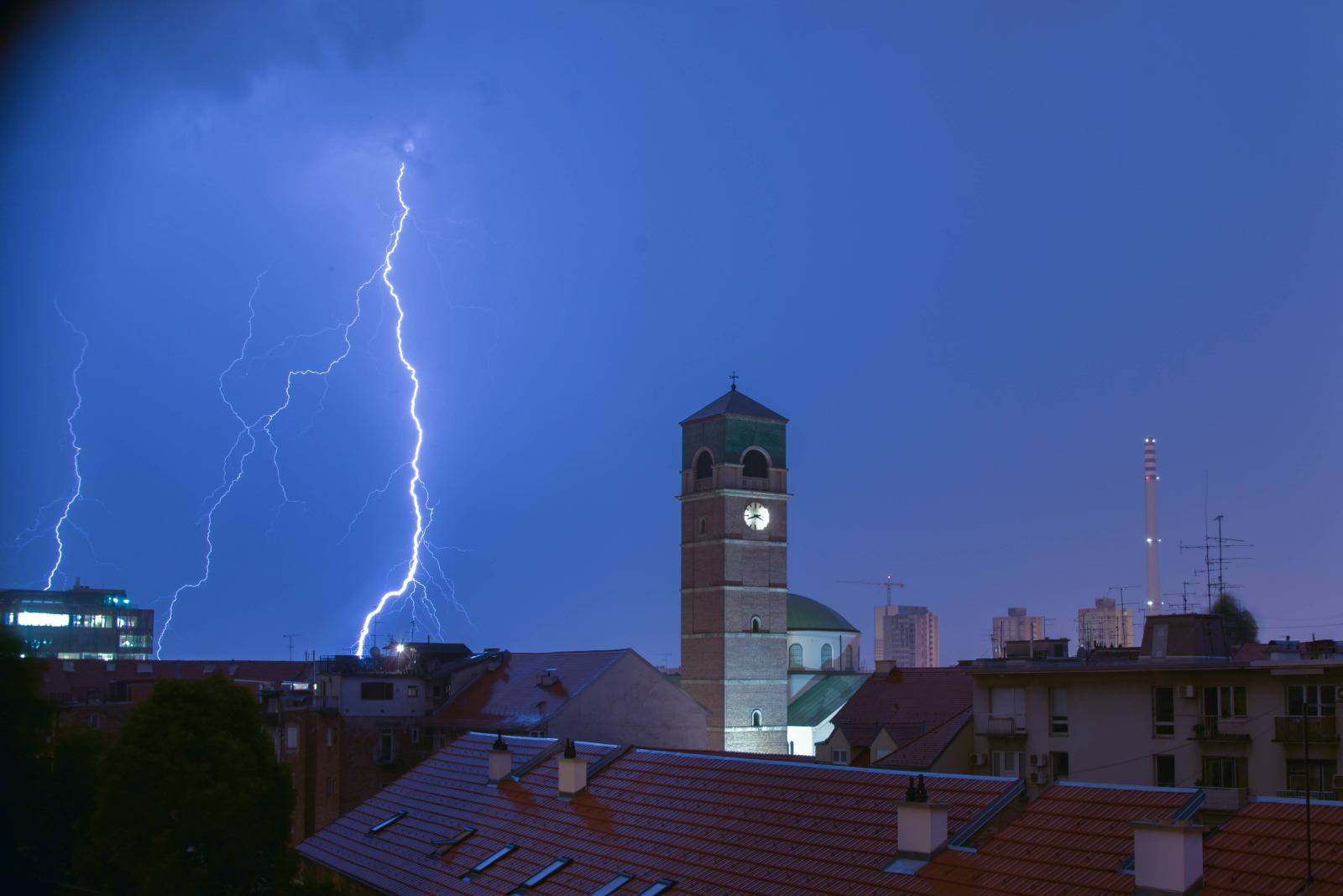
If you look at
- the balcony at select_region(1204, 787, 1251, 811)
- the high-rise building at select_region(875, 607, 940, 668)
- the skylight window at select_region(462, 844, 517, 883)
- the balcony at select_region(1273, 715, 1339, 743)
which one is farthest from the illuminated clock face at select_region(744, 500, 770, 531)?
the high-rise building at select_region(875, 607, 940, 668)

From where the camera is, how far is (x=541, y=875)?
20.3 metres

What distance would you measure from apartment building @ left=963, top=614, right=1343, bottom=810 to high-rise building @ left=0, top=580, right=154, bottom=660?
84150 mm

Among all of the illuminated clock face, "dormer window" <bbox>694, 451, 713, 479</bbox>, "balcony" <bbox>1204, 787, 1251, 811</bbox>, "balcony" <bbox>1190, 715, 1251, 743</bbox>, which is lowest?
"balcony" <bbox>1204, 787, 1251, 811</bbox>

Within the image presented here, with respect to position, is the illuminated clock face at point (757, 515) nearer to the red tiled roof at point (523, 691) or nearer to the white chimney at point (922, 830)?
the red tiled roof at point (523, 691)

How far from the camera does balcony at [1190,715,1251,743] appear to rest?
3142 centimetres

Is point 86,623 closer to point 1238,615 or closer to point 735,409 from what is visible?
point 735,409

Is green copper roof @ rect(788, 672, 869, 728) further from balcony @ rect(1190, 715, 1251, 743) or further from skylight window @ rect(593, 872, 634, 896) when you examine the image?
skylight window @ rect(593, 872, 634, 896)

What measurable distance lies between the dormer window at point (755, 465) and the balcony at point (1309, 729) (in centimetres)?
4389

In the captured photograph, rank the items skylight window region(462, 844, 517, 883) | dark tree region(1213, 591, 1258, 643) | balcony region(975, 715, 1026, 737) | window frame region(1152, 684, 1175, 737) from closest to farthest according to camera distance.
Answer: skylight window region(462, 844, 517, 883) < window frame region(1152, 684, 1175, 737) < balcony region(975, 715, 1026, 737) < dark tree region(1213, 591, 1258, 643)

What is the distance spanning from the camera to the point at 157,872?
25.7m

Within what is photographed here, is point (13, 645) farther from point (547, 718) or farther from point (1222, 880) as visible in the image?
point (1222, 880)

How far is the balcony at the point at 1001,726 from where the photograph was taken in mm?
36906

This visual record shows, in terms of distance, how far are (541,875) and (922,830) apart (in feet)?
22.2

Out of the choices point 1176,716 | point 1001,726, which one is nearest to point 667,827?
point 1176,716
